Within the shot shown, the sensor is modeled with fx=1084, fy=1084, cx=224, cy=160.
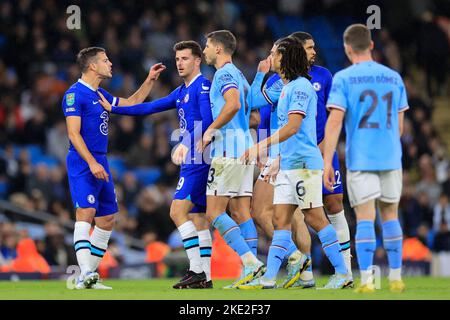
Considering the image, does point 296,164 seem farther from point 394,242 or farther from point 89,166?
point 89,166

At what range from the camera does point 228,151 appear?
33.3 ft

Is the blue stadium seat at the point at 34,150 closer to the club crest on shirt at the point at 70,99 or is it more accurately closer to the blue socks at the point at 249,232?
the club crest on shirt at the point at 70,99

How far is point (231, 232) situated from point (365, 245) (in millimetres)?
1624

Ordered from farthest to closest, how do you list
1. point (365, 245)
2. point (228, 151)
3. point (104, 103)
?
point (104, 103) < point (228, 151) < point (365, 245)

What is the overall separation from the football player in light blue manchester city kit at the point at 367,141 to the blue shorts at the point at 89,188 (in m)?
2.76

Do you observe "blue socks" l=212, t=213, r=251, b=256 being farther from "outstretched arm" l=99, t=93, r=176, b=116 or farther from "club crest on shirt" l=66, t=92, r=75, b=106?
"club crest on shirt" l=66, t=92, r=75, b=106

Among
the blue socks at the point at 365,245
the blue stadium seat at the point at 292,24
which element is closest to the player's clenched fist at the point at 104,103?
the blue socks at the point at 365,245

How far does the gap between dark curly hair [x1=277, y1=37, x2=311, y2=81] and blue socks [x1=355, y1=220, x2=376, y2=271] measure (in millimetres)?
1653

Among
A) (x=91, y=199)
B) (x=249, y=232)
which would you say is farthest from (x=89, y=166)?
(x=249, y=232)

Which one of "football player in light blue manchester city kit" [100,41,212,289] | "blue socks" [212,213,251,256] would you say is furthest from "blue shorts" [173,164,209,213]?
"blue socks" [212,213,251,256]

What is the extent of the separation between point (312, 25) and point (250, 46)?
2.53 m

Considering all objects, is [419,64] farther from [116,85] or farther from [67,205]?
[67,205]

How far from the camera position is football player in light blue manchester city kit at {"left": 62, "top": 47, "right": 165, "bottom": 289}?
10414 millimetres

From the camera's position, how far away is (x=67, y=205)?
17781 millimetres
